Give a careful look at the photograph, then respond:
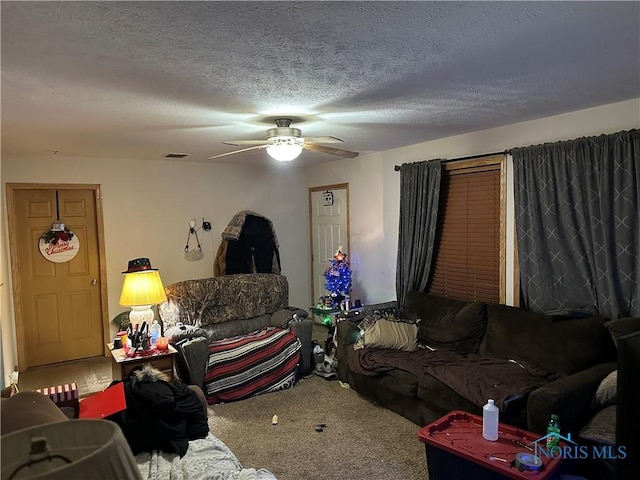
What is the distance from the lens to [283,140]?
3035 millimetres

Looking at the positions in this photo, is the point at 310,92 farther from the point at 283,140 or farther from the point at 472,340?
the point at 472,340

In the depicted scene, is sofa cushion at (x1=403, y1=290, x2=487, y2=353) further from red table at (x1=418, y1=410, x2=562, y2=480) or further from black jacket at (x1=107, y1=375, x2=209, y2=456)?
black jacket at (x1=107, y1=375, x2=209, y2=456)

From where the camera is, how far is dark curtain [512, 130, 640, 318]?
2973mm

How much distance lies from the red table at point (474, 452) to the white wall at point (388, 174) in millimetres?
1591

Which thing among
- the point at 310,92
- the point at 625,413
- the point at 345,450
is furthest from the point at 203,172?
the point at 625,413

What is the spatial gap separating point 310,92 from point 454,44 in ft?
2.91

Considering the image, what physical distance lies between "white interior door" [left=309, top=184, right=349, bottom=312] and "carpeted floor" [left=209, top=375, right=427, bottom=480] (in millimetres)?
2263

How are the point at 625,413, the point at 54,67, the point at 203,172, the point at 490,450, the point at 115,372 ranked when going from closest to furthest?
1. the point at 625,413
2. the point at 54,67
3. the point at 490,450
4. the point at 115,372
5. the point at 203,172

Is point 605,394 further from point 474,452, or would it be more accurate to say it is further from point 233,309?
point 233,309

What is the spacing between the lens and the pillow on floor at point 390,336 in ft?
12.8

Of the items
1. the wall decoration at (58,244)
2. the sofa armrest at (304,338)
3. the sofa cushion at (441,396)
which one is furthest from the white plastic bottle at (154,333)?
the sofa cushion at (441,396)

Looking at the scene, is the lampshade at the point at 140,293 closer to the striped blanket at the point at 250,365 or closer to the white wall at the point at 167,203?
the striped blanket at the point at 250,365

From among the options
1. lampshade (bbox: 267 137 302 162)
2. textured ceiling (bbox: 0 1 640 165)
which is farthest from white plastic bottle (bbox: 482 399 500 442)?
lampshade (bbox: 267 137 302 162)

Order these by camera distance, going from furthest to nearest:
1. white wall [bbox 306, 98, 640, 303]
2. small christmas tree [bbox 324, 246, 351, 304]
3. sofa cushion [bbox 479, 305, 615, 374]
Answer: small christmas tree [bbox 324, 246, 351, 304], white wall [bbox 306, 98, 640, 303], sofa cushion [bbox 479, 305, 615, 374]
